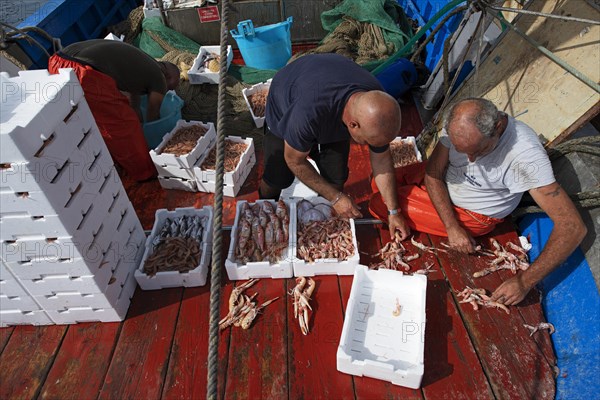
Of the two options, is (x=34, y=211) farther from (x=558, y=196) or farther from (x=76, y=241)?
(x=558, y=196)

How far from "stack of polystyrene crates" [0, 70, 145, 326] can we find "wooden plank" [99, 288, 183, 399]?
14 centimetres

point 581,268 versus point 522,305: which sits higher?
point 581,268

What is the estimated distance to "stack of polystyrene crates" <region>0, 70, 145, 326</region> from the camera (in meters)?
2.14

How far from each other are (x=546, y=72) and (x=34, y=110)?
14.0 feet

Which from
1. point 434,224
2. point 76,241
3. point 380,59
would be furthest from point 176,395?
point 380,59

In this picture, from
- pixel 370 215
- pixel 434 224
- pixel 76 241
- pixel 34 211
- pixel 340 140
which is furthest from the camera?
pixel 370 215

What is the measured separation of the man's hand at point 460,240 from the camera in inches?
130

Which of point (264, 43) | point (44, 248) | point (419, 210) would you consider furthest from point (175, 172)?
point (264, 43)

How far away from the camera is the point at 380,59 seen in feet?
19.1

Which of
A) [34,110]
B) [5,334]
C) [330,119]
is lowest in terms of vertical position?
[5,334]

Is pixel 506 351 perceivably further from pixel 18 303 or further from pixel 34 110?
pixel 18 303

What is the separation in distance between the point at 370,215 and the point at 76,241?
2659mm

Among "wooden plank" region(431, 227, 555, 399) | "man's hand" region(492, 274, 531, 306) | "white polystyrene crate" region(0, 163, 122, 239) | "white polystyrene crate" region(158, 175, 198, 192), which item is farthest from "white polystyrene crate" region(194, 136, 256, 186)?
"man's hand" region(492, 274, 531, 306)

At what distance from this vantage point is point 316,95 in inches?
106
